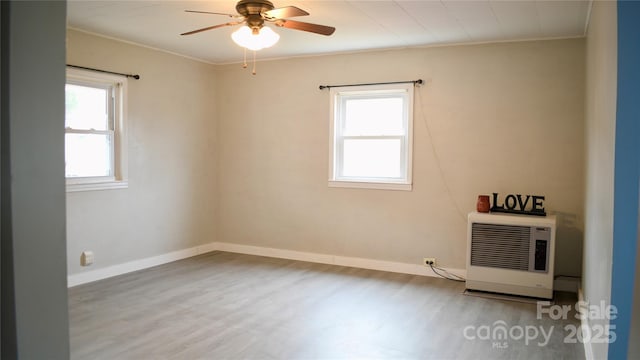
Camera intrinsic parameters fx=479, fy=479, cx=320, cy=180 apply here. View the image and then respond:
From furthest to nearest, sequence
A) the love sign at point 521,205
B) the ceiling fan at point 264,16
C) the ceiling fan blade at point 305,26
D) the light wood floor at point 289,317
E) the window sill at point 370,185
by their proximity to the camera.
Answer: the window sill at point 370,185
the love sign at point 521,205
the ceiling fan blade at point 305,26
the ceiling fan at point 264,16
the light wood floor at point 289,317

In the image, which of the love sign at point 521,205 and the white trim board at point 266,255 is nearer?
the love sign at point 521,205

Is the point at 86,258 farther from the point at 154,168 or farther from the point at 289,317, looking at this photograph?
the point at 289,317

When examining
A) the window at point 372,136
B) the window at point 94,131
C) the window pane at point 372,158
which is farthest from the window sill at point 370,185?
the window at point 94,131

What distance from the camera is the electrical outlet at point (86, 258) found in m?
4.66

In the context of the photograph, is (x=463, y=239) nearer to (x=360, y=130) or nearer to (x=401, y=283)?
(x=401, y=283)

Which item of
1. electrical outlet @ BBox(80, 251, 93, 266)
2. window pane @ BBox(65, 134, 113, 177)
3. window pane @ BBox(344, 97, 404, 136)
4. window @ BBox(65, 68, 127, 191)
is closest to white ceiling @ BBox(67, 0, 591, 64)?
window @ BBox(65, 68, 127, 191)

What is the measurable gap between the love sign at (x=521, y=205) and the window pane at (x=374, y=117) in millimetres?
1299

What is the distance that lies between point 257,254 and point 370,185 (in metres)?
1.77

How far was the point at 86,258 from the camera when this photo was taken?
4.67 meters

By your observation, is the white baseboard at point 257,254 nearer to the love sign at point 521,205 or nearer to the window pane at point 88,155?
the love sign at point 521,205

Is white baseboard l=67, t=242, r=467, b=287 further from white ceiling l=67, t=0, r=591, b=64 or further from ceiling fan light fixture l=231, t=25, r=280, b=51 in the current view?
ceiling fan light fixture l=231, t=25, r=280, b=51

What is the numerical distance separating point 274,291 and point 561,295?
2.65 metres

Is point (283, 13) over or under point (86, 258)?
over

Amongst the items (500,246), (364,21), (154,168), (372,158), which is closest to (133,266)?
(154,168)
